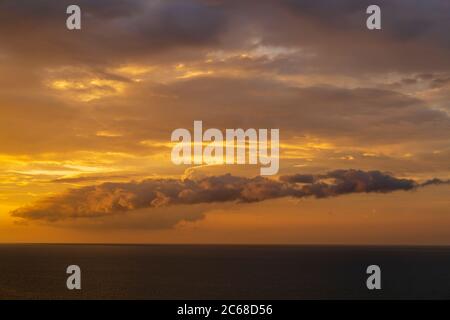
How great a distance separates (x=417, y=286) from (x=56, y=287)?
99381 mm

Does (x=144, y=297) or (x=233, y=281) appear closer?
(x=144, y=297)

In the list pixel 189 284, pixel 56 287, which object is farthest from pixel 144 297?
pixel 56 287

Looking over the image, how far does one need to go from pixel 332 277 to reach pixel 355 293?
42.3 metres

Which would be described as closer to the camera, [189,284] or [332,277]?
[189,284]
